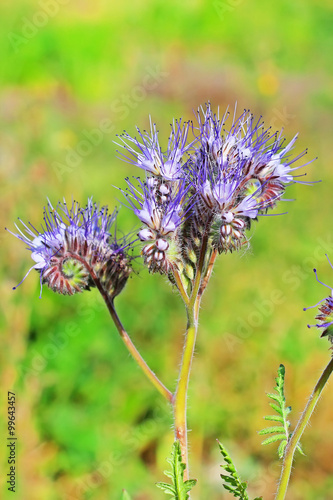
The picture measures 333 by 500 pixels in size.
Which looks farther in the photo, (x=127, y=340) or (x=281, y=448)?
(x=127, y=340)

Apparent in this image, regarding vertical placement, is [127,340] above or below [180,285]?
below

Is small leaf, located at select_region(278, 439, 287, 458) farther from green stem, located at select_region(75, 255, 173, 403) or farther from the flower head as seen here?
the flower head

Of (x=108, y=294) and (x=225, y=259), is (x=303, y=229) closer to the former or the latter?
(x=225, y=259)

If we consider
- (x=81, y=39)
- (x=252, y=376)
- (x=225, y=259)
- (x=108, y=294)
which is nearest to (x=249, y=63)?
(x=81, y=39)

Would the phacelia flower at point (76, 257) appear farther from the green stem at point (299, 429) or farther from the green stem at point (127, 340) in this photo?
the green stem at point (299, 429)

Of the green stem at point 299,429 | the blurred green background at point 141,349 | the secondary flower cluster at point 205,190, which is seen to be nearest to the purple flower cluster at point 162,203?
the secondary flower cluster at point 205,190

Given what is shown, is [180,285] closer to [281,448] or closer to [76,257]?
[76,257]

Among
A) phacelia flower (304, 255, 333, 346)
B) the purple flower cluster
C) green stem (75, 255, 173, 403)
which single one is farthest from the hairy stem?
phacelia flower (304, 255, 333, 346)

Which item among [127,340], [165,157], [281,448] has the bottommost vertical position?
[281,448]

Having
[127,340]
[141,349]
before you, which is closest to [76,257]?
[127,340]
